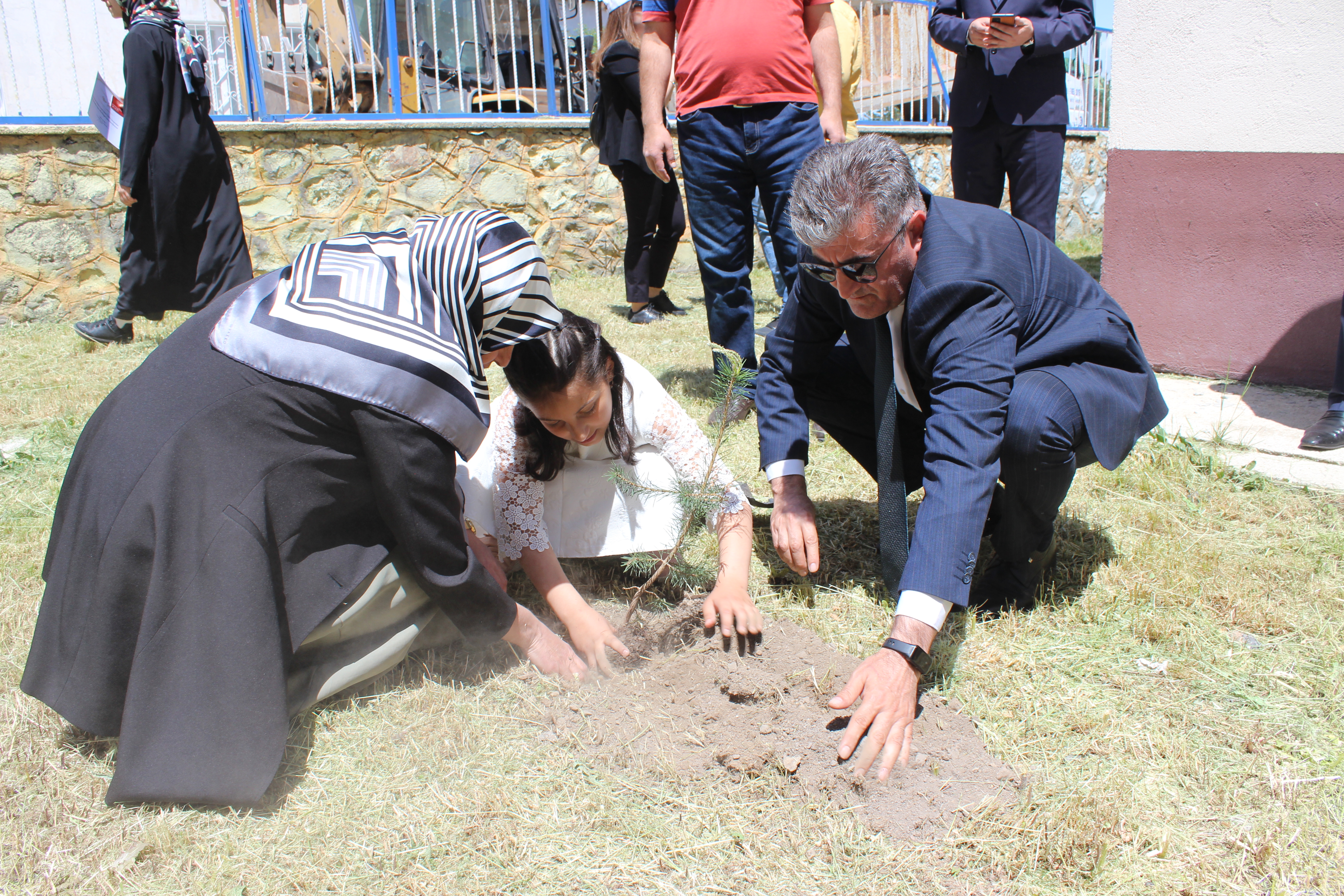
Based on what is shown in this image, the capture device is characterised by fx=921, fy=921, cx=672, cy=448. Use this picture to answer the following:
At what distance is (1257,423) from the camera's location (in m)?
3.79

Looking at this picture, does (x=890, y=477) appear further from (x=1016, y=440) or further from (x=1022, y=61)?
(x=1022, y=61)

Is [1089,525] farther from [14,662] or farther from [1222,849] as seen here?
[14,662]

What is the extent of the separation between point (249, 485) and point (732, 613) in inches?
45.6

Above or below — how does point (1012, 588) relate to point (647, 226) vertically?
below

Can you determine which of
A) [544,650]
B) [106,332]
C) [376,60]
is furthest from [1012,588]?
[376,60]

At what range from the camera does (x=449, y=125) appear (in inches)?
279

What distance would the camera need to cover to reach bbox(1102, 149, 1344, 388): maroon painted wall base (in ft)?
13.3

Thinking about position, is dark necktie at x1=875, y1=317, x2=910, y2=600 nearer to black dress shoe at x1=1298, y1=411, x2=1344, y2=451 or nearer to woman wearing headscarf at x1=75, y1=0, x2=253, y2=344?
black dress shoe at x1=1298, y1=411, x2=1344, y2=451

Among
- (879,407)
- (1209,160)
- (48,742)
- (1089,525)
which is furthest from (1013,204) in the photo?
(48,742)

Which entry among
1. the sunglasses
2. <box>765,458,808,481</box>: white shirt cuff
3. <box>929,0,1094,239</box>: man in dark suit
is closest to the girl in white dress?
<box>765,458,808,481</box>: white shirt cuff

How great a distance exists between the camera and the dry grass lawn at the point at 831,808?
5.39 feet

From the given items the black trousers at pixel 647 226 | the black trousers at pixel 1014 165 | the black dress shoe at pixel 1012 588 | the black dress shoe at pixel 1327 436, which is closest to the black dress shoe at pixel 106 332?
the black trousers at pixel 647 226

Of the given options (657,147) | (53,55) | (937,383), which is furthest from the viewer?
(53,55)

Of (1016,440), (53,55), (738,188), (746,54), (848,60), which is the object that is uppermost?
(53,55)
